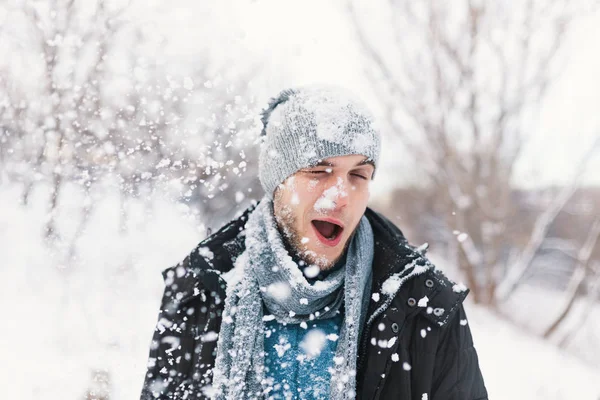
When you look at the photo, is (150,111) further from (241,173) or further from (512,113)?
(512,113)

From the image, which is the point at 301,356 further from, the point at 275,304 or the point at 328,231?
the point at 328,231

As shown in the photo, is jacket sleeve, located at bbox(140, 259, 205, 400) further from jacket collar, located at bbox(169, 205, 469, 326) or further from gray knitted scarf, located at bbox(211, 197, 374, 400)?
gray knitted scarf, located at bbox(211, 197, 374, 400)

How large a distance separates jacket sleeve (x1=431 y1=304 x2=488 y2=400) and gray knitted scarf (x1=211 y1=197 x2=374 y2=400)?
0.27 m

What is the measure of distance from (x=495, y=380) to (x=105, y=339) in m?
4.80

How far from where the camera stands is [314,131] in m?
1.47

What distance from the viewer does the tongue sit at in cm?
154

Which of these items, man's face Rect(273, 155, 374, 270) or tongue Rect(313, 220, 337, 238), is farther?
tongue Rect(313, 220, 337, 238)

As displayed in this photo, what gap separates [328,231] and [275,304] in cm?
30

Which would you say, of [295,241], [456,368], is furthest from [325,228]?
[456,368]

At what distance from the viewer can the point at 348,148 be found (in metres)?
1.45

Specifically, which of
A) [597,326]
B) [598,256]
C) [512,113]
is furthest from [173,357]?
[597,326]

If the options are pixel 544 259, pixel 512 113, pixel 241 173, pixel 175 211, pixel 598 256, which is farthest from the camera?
pixel 544 259

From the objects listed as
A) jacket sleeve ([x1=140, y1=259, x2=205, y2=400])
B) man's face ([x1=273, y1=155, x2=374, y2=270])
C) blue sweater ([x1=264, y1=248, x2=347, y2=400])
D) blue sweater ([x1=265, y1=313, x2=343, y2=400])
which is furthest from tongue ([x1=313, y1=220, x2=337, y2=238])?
jacket sleeve ([x1=140, y1=259, x2=205, y2=400])

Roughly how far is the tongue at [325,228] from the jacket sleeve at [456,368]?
48 cm
